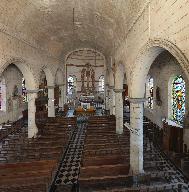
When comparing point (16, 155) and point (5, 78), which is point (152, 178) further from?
point (5, 78)

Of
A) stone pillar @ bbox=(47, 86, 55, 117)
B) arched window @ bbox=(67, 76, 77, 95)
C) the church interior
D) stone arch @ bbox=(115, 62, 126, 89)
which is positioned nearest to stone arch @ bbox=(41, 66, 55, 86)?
the church interior

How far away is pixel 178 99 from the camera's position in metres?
14.2

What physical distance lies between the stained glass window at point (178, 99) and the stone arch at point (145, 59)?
5529mm

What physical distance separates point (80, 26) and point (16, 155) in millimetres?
8956

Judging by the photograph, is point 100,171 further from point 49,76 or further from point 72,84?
point 72,84

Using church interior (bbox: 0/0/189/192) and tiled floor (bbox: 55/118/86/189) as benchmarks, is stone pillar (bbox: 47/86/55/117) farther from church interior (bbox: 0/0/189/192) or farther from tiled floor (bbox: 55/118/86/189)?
tiled floor (bbox: 55/118/86/189)

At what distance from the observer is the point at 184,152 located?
11.3m

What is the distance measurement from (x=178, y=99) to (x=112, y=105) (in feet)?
23.9

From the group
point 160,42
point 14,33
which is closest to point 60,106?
point 14,33

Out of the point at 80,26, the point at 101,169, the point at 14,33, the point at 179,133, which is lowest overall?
the point at 101,169

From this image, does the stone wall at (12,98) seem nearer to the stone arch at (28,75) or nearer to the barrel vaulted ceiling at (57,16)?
the stone arch at (28,75)

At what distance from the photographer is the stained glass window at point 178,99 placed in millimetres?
13828

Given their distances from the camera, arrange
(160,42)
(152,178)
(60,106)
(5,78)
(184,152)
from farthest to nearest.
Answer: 1. (60,106)
2. (5,78)
3. (184,152)
4. (152,178)
5. (160,42)

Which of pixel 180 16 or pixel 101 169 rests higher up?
pixel 180 16
